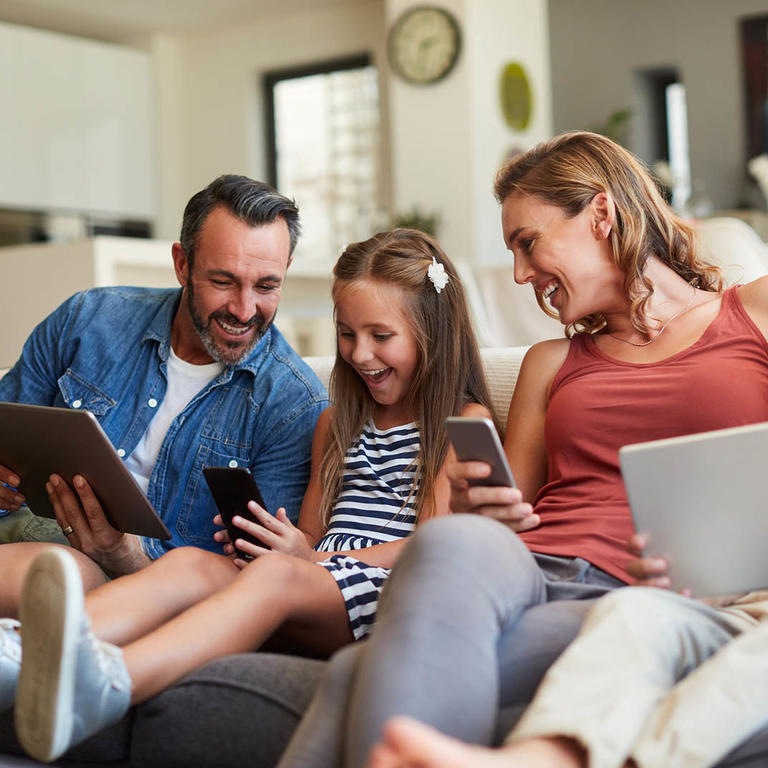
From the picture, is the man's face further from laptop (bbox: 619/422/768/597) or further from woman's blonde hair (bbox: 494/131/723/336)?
laptop (bbox: 619/422/768/597)

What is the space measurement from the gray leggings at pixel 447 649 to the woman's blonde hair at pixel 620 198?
0.59 m

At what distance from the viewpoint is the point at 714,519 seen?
1272mm

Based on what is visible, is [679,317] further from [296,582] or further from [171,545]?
[171,545]

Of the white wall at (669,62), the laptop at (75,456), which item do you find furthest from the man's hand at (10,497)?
the white wall at (669,62)

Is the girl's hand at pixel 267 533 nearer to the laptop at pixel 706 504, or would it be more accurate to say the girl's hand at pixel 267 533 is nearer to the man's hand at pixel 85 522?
the man's hand at pixel 85 522

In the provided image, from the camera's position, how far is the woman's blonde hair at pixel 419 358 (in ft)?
Result: 6.36

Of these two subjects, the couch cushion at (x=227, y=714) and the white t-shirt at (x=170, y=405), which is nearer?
the couch cushion at (x=227, y=714)

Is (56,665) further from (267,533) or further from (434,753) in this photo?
(267,533)

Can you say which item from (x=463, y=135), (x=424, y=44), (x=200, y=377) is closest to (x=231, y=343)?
(x=200, y=377)

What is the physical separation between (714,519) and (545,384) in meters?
0.58

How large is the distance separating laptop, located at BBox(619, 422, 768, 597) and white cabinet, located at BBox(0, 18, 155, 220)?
609cm

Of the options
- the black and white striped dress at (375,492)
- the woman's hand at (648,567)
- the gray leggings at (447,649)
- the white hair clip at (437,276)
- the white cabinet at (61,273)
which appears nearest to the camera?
the gray leggings at (447,649)

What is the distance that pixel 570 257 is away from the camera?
5.68ft

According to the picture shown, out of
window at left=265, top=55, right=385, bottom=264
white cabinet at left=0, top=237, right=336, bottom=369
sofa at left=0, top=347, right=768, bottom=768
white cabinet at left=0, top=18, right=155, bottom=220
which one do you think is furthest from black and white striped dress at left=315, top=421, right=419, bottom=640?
white cabinet at left=0, top=18, right=155, bottom=220
